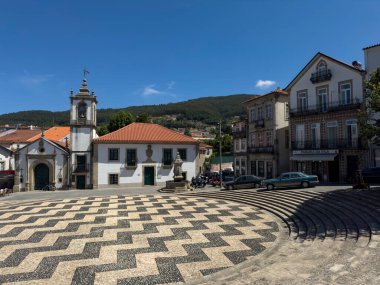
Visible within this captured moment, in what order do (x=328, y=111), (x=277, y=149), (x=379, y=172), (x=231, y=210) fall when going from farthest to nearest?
(x=277, y=149)
(x=328, y=111)
(x=379, y=172)
(x=231, y=210)

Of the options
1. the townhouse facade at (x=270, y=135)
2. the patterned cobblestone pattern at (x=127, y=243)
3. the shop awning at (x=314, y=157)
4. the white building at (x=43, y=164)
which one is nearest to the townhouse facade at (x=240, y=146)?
the townhouse facade at (x=270, y=135)

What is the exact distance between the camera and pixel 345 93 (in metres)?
25.8

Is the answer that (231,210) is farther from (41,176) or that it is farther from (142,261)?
(41,176)

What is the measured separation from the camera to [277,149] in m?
32.2

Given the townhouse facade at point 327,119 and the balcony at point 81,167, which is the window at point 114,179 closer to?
the balcony at point 81,167

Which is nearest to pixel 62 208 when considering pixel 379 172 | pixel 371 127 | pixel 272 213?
pixel 272 213

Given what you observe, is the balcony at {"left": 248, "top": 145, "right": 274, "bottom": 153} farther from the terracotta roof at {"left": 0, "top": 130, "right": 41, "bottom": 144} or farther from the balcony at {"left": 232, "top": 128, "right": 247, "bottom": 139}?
the terracotta roof at {"left": 0, "top": 130, "right": 41, "bottom": 144}

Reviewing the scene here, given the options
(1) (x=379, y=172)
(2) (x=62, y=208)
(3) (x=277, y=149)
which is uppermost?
(3) (x=277, y=149)

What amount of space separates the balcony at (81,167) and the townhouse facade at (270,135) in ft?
68.9

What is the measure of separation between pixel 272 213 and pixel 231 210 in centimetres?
246

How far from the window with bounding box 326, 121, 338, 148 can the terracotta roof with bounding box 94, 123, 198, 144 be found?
15412 mm

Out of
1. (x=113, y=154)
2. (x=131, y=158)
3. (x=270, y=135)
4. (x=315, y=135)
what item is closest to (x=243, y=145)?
(x=270, y=135)

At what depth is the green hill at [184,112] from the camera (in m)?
137

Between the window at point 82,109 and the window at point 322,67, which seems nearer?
the window at point 322,67
